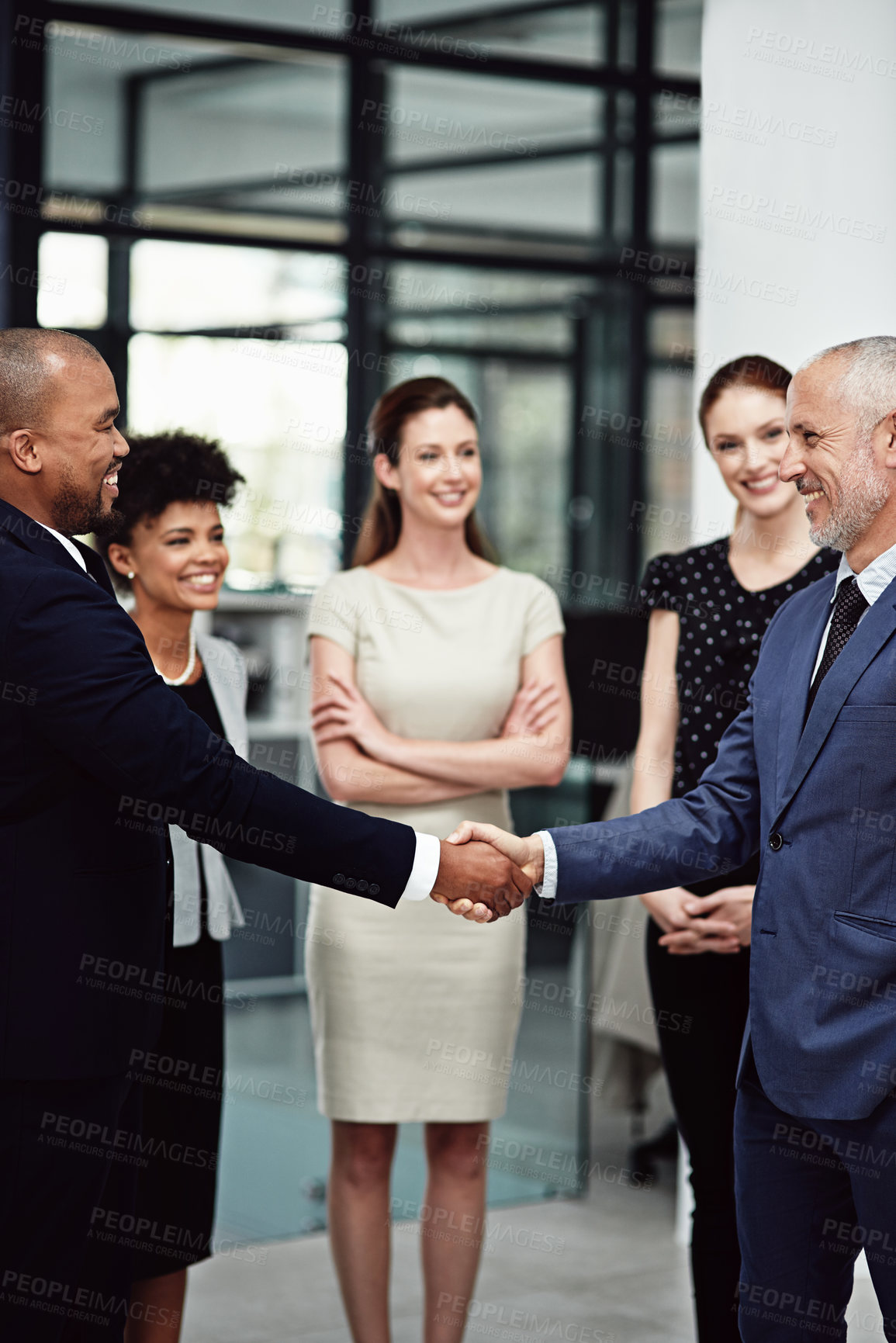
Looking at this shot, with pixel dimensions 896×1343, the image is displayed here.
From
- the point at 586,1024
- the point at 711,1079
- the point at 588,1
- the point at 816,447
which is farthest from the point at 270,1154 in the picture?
the point at 588,1

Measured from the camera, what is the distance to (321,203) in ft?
23.4

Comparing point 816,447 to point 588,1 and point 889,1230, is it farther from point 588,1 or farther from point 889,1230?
point 588,1

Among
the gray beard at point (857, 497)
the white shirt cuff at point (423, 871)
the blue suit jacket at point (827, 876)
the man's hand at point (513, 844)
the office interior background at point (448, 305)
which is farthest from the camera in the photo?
the office interior background at point (448, 305)

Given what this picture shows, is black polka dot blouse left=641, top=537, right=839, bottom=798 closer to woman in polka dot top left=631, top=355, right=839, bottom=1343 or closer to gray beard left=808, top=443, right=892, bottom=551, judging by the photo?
woman in polka dot top left=631, top=355, right=839, bottom=1343

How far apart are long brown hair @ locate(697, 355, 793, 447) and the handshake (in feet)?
2.88

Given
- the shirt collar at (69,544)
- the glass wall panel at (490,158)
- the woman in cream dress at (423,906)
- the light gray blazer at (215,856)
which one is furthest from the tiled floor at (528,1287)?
the glass wall panel at (490,158)

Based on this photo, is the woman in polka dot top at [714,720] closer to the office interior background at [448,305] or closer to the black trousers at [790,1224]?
the black trousers at [790,1224]

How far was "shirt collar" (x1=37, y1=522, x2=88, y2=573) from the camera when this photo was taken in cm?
196

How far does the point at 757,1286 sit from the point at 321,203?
6.04 metres

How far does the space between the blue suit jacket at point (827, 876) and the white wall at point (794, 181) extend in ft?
5.18

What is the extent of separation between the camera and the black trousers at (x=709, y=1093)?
2512 mm

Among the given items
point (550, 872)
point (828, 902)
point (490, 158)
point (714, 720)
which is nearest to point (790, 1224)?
point (828, 902)

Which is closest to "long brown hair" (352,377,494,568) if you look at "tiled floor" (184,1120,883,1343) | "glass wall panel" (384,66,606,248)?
"tiled floor" (184,1120,883,1343)

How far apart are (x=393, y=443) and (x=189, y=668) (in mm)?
636
